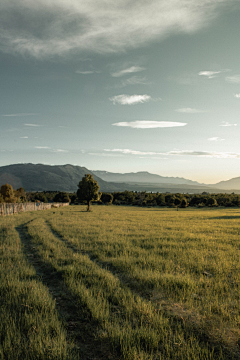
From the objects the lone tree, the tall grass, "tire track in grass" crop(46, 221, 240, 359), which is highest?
the lone tree

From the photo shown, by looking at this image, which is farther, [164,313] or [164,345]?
[164,313]

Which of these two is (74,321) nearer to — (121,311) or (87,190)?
(121,311)

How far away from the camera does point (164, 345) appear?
14.5ft

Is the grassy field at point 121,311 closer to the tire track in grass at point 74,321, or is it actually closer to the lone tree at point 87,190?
the tire track in grass at point 74,321

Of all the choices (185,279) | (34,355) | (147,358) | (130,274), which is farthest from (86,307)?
(185,279)

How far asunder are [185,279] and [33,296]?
195 inches

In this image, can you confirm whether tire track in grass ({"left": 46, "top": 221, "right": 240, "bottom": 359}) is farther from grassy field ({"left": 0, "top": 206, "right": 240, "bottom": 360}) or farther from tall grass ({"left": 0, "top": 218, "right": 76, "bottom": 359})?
tall grass ({"left": 0, "top": 218, "right": 76, "bottom": 359})

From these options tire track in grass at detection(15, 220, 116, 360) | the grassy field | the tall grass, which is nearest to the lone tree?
the grassy field

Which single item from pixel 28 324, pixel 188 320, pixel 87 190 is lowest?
pixel 188 320

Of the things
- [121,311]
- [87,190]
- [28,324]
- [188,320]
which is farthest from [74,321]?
[87,190]

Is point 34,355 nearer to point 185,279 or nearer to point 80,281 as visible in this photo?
point 80,281

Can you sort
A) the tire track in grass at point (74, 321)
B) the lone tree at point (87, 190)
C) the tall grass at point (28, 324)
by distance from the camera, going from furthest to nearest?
the lone tree at point (87, 190) < the tire track in grass at point (74, 321) < the tall grass at point (28, 324)

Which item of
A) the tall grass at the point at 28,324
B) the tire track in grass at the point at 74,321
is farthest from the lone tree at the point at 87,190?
the tall grass at the point at 28,324

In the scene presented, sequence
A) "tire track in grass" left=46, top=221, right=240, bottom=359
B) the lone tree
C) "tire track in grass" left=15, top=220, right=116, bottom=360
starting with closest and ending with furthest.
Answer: "tire track in grass" left=15, top=220, right=116, bottom=360 → "tire track in grass" left=46, top=221, right=240, bottom=359 → the lone tree
